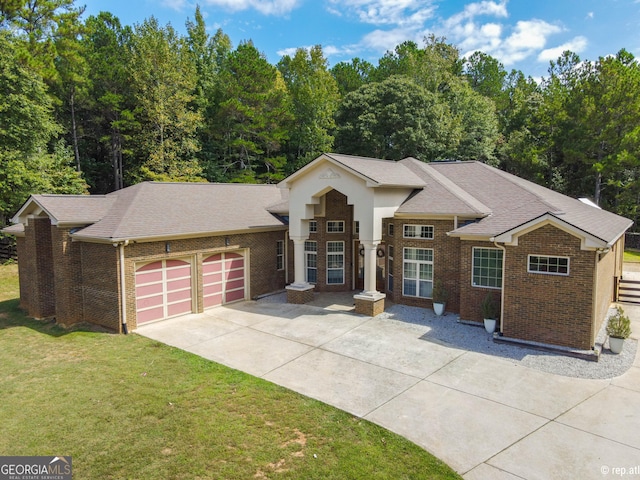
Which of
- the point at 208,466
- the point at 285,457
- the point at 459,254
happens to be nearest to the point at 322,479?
the point at 285,457

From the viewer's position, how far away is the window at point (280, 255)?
64.4 feet

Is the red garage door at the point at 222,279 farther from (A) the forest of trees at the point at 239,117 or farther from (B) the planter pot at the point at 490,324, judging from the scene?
(A) the forest of trees at the point at 239,117

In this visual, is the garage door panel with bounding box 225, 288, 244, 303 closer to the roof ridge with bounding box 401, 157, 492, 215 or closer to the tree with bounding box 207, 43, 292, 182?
the roof ridge with bounding box 401, 157, 492, 215

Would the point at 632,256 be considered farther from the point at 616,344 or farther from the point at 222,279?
the point at 222,279

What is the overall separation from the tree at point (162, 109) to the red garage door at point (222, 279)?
704 inches

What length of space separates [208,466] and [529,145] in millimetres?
40371

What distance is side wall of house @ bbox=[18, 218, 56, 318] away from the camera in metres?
15.0

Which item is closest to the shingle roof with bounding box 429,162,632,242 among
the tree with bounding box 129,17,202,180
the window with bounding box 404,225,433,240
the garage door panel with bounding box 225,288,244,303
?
the window with bounding box 404,225,433,240

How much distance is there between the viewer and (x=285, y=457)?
23.4 feet

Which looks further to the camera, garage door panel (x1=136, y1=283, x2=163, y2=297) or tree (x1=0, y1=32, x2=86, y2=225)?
tree (x1=0, y1=32, x2=86, y2=225)

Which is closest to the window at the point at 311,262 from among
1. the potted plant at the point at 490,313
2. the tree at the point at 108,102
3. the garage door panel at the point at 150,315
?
the garage door panel at the point at 150,315

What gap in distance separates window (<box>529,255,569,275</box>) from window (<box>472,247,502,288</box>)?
5.39ft

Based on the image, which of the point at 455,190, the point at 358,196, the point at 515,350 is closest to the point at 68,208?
the point at 358,196

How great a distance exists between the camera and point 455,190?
1681 centimetres
